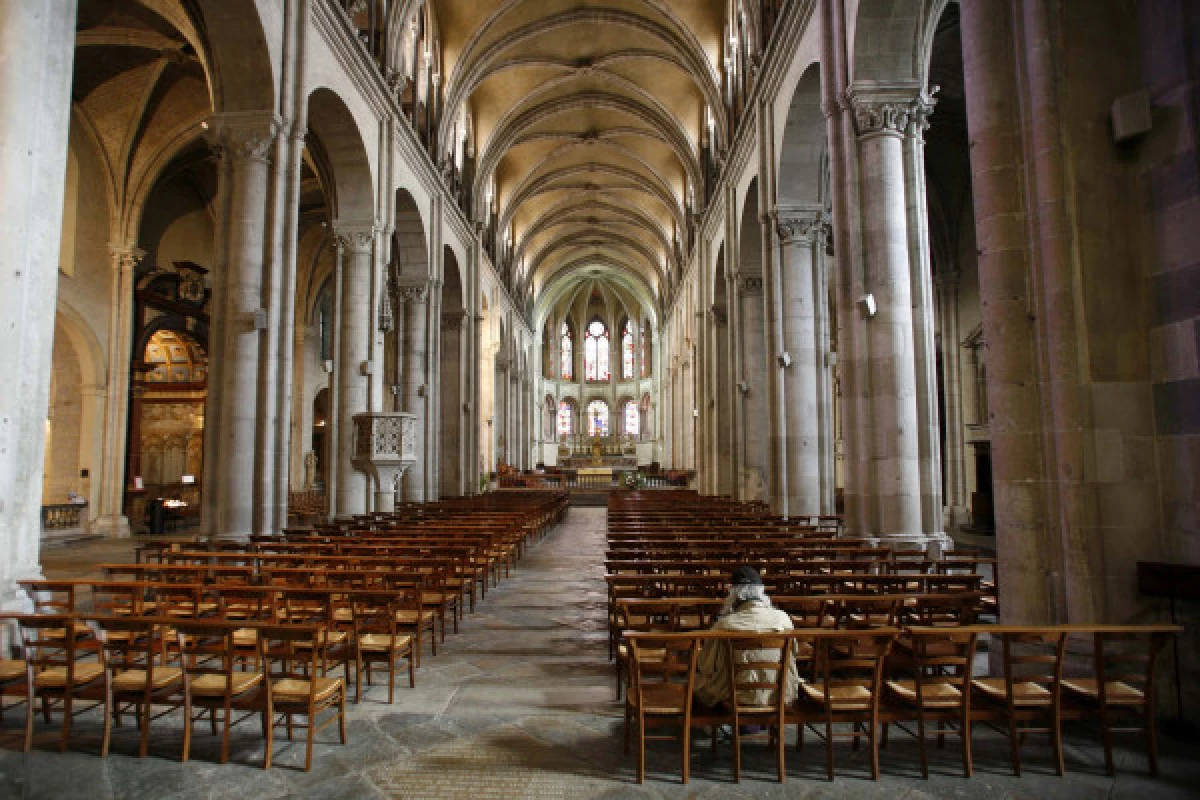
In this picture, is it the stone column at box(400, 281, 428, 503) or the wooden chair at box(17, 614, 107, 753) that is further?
the stone column at box(400, 281, 428, 503)

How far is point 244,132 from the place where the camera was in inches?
443

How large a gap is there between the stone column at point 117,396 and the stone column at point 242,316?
865 centimetres

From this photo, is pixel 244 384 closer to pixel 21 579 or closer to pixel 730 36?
→ pixel 21 579

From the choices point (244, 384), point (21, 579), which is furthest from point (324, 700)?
point (244, 384)

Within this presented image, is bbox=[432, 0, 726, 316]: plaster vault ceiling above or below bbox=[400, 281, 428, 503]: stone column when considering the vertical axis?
above

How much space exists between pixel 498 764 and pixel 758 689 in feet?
4.90

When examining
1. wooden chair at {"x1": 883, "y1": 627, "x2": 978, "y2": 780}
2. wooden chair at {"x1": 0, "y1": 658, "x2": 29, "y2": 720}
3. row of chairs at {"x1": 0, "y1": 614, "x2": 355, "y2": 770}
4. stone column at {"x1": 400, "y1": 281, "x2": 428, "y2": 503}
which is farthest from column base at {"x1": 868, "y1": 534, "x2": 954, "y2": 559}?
stone column at {"x1": 400, "y1": 281, "x2": 428, "y2": 503}

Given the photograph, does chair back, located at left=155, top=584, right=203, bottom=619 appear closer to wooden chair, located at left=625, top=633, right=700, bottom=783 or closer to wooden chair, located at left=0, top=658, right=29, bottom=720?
wooden chair, located at left=0, top=658, right=29, bottom=720

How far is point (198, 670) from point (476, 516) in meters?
9.30

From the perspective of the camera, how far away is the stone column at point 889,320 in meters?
9.85

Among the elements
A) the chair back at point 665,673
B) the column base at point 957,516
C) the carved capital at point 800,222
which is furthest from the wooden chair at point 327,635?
the column base at point 957,516

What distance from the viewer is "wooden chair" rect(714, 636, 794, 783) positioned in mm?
3641

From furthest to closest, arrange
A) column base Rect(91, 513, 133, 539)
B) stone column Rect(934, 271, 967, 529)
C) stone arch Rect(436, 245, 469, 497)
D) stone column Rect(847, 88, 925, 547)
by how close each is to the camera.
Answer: stone arch Rect(436, 245, 469, 497) → stone column Rect(934, 271, 967, 529) → column base Rect(91, 513, 133, 539) → stone column Rect(847, 88, 925, 547)

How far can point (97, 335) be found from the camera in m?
17.2
